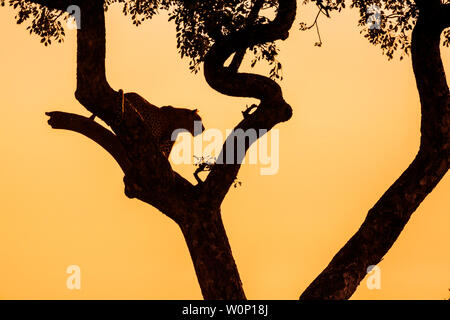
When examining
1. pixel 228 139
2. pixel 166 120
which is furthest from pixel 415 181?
pixel 166 120

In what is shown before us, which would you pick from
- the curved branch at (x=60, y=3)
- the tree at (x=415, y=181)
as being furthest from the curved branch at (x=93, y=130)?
the tree at (x=415, y=181)

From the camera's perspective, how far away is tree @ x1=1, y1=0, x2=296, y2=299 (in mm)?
15672

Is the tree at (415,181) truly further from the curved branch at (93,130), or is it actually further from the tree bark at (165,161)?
the curved branch at (93,130)

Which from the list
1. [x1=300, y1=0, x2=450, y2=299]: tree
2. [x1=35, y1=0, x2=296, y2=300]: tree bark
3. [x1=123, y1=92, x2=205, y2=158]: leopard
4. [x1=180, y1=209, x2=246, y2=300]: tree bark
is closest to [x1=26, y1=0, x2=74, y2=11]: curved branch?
[x1=35, y1=0, x2=296, y2=300]: tree bark

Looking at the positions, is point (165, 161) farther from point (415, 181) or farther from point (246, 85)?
point (415, 181)

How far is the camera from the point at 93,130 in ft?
55.5

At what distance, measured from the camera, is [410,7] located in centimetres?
2000

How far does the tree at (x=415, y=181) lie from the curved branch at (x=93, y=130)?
452 cm

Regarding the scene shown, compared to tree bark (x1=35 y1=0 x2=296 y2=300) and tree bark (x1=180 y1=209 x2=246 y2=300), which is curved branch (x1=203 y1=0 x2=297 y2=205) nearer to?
tree bark (x1=35 y1=0 x2=296 y2=300)

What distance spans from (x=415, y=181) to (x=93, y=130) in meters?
6.52

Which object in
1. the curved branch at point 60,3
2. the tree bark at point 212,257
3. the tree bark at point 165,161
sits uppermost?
the curved branch at point 60,3

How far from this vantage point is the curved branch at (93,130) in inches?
647
